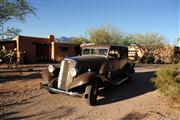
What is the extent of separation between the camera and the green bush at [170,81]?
7.38m

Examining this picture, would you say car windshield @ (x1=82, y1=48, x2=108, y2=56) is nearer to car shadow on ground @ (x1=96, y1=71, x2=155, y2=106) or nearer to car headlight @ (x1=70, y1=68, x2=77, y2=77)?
car shadow on ground @ (x1=96, y1=71, x2=155, y2=106)

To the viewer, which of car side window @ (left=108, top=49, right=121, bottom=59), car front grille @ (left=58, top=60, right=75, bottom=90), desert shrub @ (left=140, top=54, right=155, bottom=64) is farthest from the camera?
desert shrub @ (left=140, top=54, right=155, bottom=64)

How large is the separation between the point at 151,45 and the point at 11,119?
29.0 m

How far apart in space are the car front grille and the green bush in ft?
10.1

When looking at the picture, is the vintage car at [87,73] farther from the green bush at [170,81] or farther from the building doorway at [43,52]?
the building doorway at [43,52]

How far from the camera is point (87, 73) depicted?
26.1 feet

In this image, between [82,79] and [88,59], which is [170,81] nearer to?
[82,79]

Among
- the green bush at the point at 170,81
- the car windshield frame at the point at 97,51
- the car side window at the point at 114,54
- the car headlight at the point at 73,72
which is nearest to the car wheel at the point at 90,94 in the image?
the car headlight at the point at 73,72

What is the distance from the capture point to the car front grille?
8.13 m

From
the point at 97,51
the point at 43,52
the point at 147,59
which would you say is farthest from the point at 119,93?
the point at 147,59

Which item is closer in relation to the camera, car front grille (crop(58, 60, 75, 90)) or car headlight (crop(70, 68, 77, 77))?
car headlight (crop(70, 68, 77, 77))

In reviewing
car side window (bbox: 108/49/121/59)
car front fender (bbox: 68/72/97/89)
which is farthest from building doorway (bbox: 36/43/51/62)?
car front fender (bbox: 68/72/97/89)

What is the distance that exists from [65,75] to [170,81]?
11.7ft

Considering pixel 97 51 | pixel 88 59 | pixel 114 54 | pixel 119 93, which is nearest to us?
pixel 88 59
